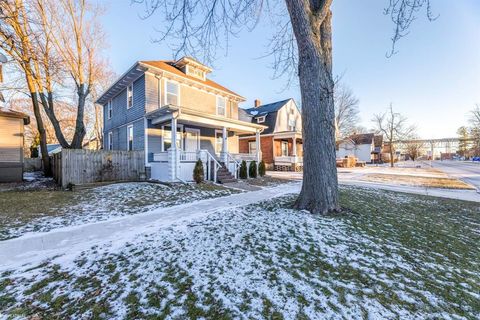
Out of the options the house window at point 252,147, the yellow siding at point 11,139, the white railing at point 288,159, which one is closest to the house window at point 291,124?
the white railing at point 288,159

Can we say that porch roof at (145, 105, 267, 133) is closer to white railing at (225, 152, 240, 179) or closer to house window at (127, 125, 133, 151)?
white railing at (225, 152, 240, 179)

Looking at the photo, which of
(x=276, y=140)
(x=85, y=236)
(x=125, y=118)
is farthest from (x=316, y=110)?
(x=276, y=140)

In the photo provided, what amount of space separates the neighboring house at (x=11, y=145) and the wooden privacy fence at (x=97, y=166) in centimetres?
325

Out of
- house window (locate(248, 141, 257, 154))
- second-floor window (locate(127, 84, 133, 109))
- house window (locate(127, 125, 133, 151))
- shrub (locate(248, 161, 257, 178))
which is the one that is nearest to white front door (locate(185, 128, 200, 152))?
house window (locate(127, 125, 133, 151))

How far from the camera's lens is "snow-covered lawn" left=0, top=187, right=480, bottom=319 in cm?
228

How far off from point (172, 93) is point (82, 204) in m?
8.57

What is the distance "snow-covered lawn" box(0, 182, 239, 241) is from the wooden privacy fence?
1.93m

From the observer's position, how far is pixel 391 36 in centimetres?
697

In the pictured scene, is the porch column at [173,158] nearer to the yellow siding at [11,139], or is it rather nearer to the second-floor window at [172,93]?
the second-floor window at [172,93]

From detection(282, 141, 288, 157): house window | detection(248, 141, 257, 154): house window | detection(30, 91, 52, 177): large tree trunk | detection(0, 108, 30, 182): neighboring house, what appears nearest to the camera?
detection(0, 108, 30, 182): neighboring house

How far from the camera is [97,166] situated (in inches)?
445

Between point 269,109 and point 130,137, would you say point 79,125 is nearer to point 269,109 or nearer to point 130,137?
point 130,137

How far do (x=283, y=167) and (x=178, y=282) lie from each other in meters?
21.1

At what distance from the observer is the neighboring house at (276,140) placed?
22625mm
